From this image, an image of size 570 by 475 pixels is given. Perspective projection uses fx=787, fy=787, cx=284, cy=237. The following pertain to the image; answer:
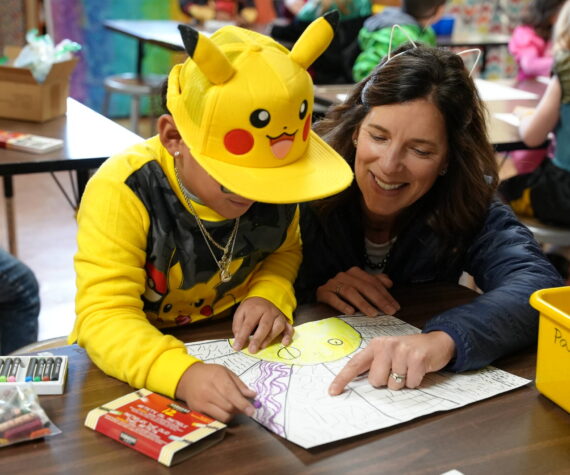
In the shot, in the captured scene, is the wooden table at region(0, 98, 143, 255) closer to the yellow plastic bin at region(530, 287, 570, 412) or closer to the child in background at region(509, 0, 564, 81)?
the yellow plastic bin at region(530, 287, 570, 412)

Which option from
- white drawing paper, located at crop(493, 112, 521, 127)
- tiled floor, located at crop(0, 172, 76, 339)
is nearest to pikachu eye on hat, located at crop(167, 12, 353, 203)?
white drawing paper, located at crop(493, 112, 521, 127)

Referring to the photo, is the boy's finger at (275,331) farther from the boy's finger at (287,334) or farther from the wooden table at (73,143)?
the wooden table at (73,143)

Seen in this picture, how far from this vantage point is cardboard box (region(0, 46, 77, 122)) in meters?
2.14

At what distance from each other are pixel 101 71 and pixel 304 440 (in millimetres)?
4984

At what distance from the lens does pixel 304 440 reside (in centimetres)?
89

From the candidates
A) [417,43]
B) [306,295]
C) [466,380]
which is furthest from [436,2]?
[466,380]

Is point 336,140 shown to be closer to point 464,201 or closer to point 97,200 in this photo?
point 464,201

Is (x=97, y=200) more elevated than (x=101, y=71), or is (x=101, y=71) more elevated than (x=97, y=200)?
(x=97, y=200)

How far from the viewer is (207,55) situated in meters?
0.90

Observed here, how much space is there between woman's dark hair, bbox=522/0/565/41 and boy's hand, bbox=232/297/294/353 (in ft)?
10.8

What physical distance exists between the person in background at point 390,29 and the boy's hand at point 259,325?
1.97 metres

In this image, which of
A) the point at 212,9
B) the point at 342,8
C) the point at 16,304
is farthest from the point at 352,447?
the point at 212,9

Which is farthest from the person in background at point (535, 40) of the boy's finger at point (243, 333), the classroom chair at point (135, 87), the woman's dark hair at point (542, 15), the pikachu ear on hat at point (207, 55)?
the pikachu ear on hat at point (207, 55)

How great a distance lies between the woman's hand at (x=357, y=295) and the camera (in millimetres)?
1273
